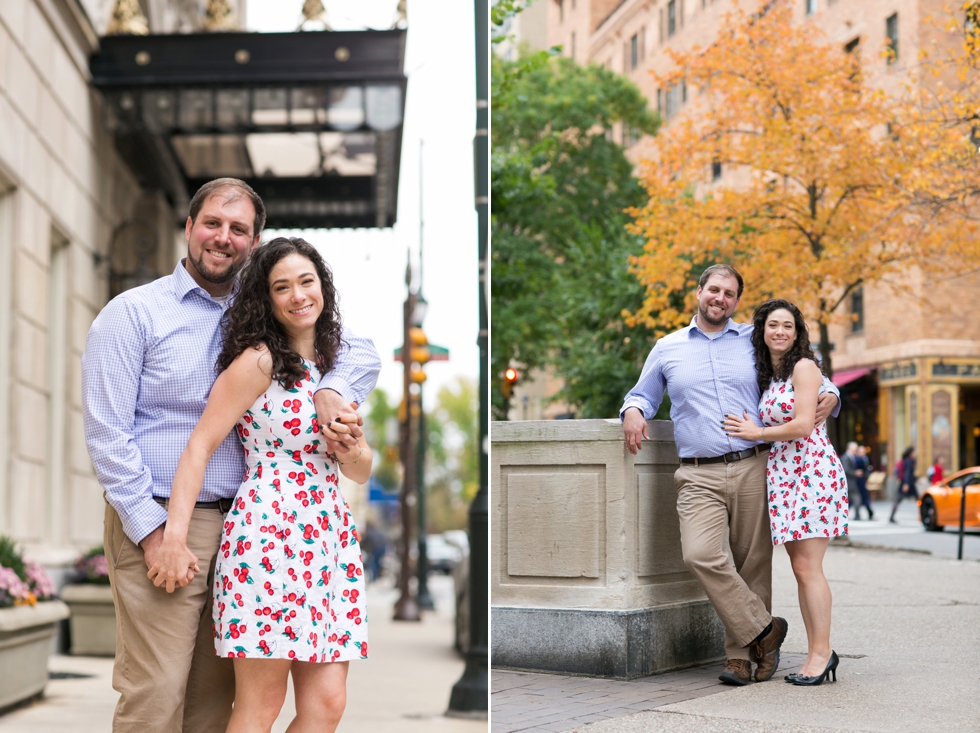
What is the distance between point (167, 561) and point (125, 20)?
11198 millimetres

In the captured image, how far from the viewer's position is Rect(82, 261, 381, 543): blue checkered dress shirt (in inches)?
130

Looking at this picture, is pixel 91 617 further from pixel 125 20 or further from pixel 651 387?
pixel 651 387

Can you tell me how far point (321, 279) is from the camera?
3.55 metres

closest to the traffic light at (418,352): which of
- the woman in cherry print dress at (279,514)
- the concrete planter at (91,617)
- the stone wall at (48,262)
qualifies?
the stone wall at (48,262)

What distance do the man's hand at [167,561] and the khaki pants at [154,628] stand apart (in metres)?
0.07

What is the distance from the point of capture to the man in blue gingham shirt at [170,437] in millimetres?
3303

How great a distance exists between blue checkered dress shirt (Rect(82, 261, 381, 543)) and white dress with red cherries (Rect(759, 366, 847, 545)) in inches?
95.9

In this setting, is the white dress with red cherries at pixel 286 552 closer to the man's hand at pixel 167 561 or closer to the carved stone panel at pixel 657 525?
the man's hand at pixel 167 561

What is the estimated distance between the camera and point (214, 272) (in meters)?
3.56

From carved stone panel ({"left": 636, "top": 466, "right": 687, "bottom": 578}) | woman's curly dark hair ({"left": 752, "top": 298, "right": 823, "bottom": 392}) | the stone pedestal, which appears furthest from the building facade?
woman's curly dark hair ({"left": 752, "top": 298, "right": 823, "bottom": 392})

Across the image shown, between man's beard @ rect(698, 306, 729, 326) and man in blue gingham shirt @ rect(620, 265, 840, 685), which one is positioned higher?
man's beard @ rect(698, 306, 729, 326)

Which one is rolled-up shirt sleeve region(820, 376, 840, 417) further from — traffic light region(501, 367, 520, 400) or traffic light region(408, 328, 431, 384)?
traffic light region(408, 328, 431, 384)

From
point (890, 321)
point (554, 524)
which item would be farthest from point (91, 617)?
point (890, 321)

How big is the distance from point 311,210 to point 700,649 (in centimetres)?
1202
